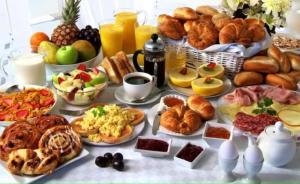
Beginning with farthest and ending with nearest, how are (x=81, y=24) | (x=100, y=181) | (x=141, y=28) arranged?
(x=81, y=24) → (x=141, y=28) → (x=100, y=181)

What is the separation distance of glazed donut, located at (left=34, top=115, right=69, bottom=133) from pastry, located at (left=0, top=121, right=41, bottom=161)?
0.06 ft

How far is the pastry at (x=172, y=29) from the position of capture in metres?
1.66

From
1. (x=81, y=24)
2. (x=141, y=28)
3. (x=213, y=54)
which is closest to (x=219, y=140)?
(x=213, y=54)

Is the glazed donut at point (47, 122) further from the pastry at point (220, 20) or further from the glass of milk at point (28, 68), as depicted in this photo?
the pastry at point (220, 20)

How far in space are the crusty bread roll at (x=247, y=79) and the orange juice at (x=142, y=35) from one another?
41 centimetres

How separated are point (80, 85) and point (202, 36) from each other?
0.54m

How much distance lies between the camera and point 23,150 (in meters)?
1.09

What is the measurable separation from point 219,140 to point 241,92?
0.30 meters

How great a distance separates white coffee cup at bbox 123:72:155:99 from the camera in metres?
1.41

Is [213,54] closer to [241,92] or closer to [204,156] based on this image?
[241,92]

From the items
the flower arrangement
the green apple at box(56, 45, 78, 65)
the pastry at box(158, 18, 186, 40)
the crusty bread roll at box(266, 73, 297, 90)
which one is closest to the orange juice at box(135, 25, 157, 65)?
the pastry at box(158, 18, 186, 40)

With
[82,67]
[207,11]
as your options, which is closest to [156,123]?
[82,67]

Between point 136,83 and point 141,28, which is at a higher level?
point 141,28

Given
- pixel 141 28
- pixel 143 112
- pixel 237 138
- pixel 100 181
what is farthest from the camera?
pixel 141 28
